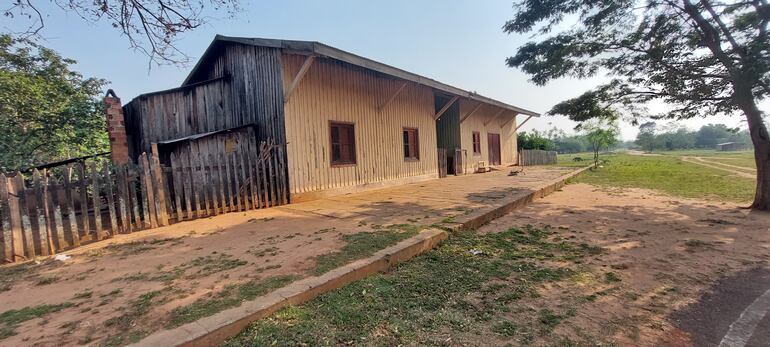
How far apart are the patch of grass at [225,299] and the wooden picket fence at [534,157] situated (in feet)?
73.9

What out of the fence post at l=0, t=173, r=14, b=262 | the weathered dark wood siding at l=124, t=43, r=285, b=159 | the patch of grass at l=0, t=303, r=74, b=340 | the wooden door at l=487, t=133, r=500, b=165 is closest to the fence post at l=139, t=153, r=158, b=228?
the fence post at l=0, t=173, r=14, b=262

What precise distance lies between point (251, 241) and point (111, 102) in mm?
6225

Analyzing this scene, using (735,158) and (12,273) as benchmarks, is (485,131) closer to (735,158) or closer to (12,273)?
(12,273)

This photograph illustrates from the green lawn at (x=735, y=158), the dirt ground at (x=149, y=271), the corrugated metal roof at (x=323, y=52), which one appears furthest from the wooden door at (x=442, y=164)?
the green lawn at (x=735, y=158)

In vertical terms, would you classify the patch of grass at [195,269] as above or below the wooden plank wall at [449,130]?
below

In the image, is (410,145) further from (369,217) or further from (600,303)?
(600,303)

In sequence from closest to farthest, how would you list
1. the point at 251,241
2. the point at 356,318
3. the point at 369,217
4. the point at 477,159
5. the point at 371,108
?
the point at 356,318 → the point at 251,241 → the point at 369,217 → the point at 371,108 → the point at 477,159

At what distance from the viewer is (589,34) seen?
7.98 meters

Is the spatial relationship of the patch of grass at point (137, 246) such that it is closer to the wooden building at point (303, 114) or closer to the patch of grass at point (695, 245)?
the wooden building at point (303, 114)

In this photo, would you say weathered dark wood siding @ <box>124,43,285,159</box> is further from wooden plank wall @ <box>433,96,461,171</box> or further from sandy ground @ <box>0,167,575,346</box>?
wooden plank wall @ <box>433,96,461,171</box>

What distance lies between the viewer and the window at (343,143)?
8.93 m

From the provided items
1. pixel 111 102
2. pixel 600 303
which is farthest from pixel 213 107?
pixel 600 303

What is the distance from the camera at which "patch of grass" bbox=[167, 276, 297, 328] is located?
225cm

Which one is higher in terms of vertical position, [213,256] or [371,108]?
[371,108]
